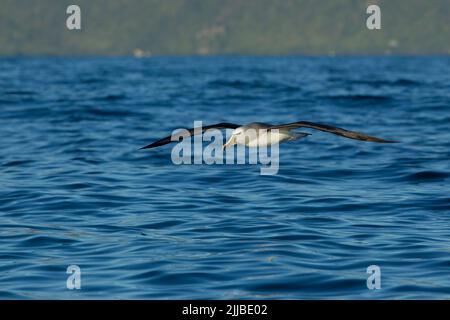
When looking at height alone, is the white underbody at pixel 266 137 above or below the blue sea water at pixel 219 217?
above

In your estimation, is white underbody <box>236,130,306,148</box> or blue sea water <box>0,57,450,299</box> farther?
white underbody <box>236,130,306,148</box>

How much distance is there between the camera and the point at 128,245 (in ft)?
47.4

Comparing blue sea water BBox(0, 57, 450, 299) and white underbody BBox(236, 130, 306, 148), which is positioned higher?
white underbody BBox(236, 130, 306, 148)

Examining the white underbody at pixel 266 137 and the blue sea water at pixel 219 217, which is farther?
the white underbody at pixel 266 137

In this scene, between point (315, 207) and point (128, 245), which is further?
point (315, 207)

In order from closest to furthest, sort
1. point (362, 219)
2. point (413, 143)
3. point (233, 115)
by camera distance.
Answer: point (362, 219), point (413, 143), point (233, 115)

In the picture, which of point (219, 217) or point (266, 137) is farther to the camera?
point (266, 137)

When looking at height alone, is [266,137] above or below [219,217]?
above
